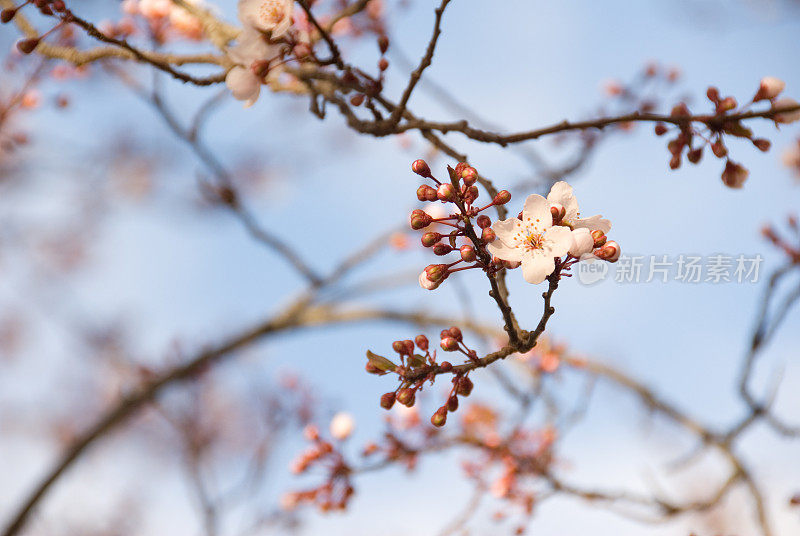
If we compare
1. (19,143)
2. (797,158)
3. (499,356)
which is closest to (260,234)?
(19,143)

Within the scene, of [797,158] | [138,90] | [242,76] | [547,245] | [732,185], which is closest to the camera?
[547,245]

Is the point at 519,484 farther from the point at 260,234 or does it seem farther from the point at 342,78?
the point at 342,78

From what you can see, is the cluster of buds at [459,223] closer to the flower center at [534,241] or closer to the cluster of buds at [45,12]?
the flower center at [534,241]

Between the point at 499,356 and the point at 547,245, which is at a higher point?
the point at 547,245

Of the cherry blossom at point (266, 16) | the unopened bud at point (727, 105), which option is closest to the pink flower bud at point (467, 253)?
the cherry blossom at point (266, 16)

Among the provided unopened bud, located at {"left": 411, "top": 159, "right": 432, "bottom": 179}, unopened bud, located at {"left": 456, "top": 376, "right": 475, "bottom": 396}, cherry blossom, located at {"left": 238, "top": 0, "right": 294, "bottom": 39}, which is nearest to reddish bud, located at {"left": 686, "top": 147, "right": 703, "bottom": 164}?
unopened bud, located at {"left": 411, "top": 159, "right": 432, "bottom": 179}

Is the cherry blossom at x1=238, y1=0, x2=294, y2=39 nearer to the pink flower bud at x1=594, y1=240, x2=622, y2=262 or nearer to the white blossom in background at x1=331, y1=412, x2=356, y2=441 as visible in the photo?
the pink flower bud at x1=594, y1=240, x2=622, y2=262
